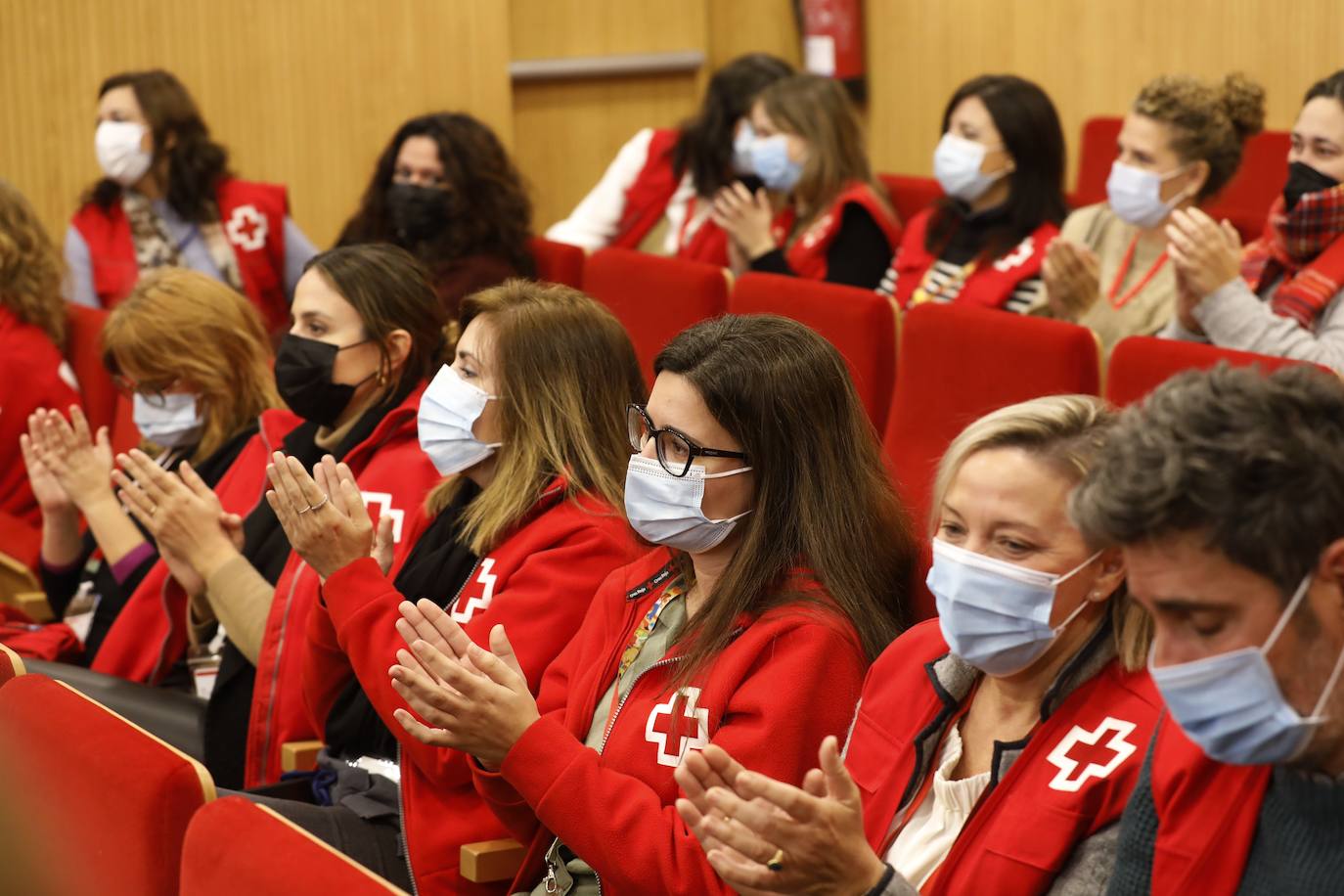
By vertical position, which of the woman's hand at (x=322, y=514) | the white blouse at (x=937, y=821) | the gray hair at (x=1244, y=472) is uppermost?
the gray hair at (x=1244, y=472)

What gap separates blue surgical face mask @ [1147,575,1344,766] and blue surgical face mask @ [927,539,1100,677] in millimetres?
323

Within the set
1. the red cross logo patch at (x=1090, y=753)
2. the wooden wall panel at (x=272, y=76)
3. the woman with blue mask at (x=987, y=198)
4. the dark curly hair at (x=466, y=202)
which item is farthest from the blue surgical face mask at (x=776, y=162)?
the red cross logo patch at (x=1090, y=753)

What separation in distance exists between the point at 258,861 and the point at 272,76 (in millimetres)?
5049

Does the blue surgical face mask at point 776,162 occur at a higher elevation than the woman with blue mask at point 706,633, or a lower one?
higher

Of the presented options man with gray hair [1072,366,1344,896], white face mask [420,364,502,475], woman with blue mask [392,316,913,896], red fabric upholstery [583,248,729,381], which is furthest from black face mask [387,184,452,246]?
man with gray hair [1072,366,1344,896]

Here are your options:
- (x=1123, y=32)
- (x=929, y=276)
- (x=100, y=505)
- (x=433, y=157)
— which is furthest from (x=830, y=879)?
(x=1123, y=32)

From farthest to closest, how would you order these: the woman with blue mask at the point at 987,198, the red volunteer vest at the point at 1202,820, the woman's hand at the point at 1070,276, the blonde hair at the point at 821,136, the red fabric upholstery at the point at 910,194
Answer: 1. the red fabric upholstery at the point at 910,194
2. the blonde hair at the point at 821,136
3. the woman with blue mask at the point at 987,198
4. the woman's hand at the point at 1070,276
5. the red volunteer vest at the point at 1202,820

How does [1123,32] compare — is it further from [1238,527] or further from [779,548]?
[1238,527]

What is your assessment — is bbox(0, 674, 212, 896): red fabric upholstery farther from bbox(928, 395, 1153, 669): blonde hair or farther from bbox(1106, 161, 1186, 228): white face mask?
bbox(1106, 161, 1186, 228): white face mask

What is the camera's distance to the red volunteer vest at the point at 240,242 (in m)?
5.04

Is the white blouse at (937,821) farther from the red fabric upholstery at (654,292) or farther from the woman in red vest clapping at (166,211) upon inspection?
the woman in red vest clapping at (166,211)

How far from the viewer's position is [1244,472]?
1.31 meters

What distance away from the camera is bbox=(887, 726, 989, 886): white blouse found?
1.76 metres

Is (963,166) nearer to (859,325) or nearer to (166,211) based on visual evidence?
(859,325)
